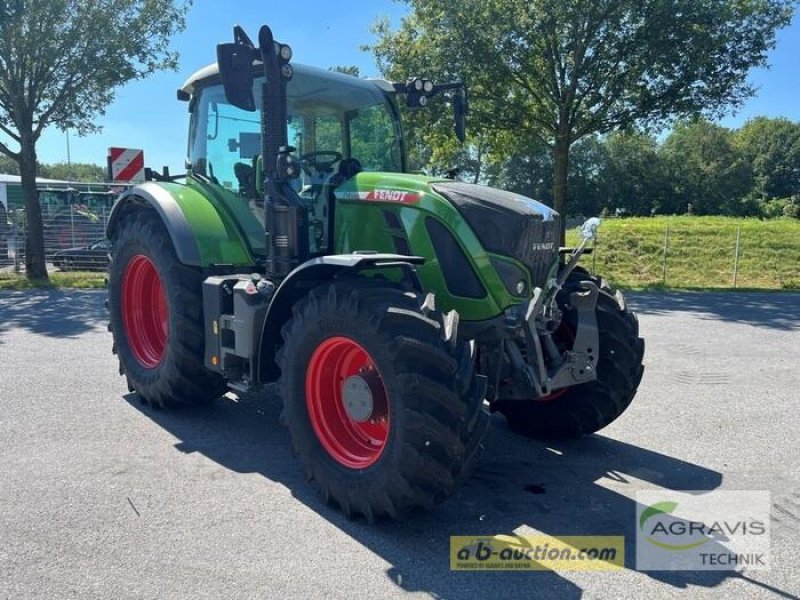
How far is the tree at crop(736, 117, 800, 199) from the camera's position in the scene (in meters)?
58.3

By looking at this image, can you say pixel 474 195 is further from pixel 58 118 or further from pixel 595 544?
pixel 58 118

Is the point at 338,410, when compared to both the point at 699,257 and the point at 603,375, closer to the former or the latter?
the point at 603,375

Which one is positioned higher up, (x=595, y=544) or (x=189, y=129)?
(x=189, y=129)

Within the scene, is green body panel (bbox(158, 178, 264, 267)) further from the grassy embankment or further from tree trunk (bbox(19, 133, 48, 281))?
tree trunk (bbox(19, 133, 48, 281))

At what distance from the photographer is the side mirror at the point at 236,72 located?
164 inches

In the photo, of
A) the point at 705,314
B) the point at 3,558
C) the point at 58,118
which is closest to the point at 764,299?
the point at 705,314

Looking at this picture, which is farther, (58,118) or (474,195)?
(58,118)

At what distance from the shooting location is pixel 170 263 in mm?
5199

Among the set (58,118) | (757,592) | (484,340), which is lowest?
(757,592)

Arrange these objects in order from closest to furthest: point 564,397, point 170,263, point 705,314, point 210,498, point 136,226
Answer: point 210,498
point 564,397
point 170,263
point 136,226
point 705,314

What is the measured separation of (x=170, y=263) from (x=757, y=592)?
434cm

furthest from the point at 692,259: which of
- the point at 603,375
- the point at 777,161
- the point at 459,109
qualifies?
the point at 777,161
